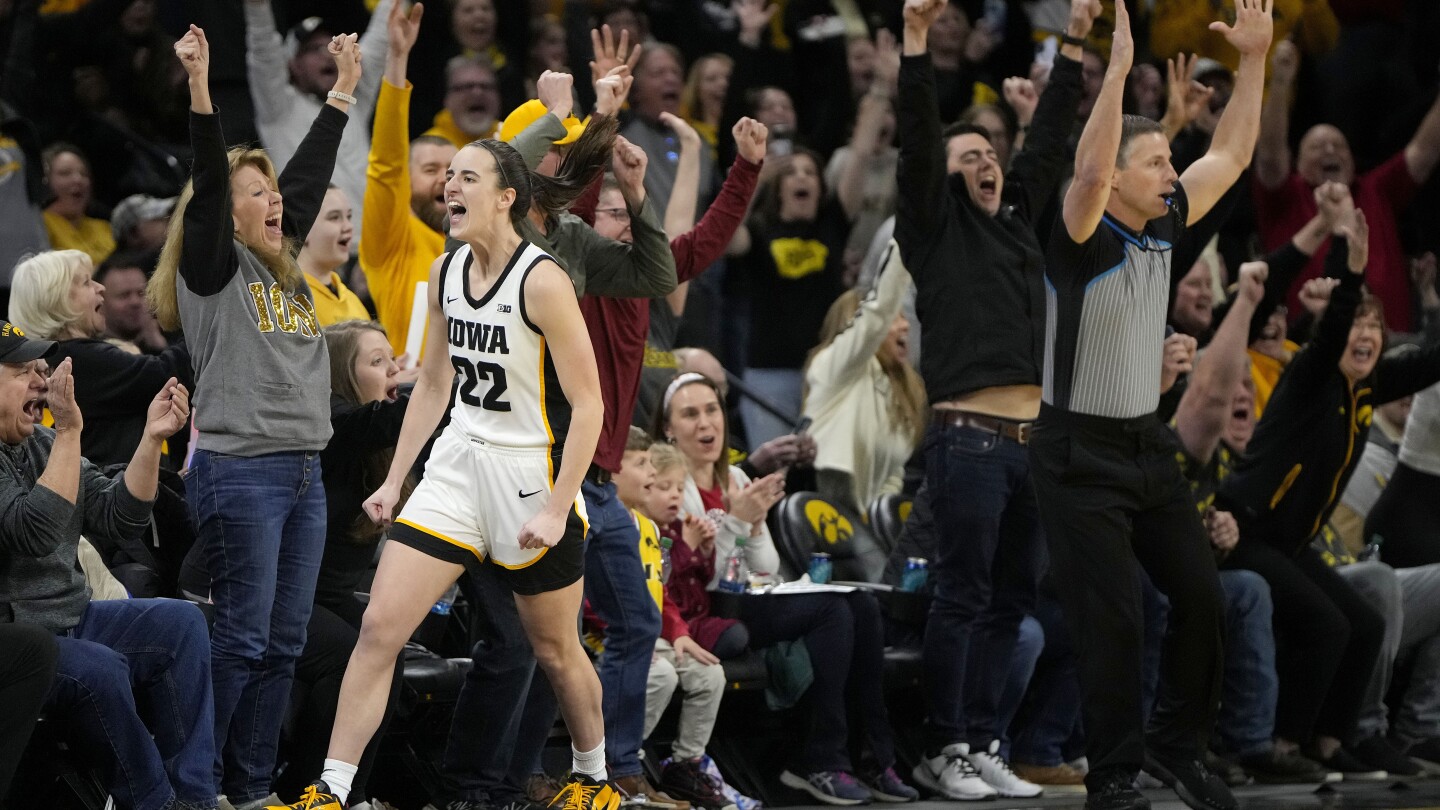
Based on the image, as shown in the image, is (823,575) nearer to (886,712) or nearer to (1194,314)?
(886,712)

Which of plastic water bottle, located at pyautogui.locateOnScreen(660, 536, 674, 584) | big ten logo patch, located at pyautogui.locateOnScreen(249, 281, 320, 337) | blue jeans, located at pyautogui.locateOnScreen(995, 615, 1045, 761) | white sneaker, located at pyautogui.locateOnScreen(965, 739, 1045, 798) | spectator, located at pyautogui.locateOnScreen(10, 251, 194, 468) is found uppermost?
big ten logo patch, located at pyautogui.locateOnScreen(249, 281, 320, 337)

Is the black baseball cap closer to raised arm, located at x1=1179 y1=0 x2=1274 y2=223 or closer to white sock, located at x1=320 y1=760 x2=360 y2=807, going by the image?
white sock, located at x1=320 y1=760 x2=360 y2=807

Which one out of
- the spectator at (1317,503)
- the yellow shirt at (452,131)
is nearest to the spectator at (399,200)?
the yellow shirt at (452,131)

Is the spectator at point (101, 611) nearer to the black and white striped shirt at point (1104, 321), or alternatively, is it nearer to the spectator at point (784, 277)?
the black and white striped shirt at point (1104, 321)

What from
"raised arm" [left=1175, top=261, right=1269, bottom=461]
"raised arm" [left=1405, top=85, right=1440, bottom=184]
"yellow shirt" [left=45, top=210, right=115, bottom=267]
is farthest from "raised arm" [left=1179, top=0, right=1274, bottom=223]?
"raised arm" [left=1405, top=85, right=1440, bottom=184]

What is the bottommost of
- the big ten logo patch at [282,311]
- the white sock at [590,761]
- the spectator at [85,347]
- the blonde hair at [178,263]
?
the white sock at [590,761]

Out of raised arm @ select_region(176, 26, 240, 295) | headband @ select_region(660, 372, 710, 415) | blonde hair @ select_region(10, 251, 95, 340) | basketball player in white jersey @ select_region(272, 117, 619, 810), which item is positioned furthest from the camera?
headband @ select_region(660, 372, 710, 415)

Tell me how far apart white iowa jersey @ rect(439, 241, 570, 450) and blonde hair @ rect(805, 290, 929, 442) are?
11.8 feet

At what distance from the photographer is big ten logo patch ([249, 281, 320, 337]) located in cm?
556

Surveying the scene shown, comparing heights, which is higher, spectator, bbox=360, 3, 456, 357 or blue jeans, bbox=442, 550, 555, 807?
spectator, bbox=360, 3, 456, 357

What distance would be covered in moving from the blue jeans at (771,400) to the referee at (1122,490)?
3625 mm

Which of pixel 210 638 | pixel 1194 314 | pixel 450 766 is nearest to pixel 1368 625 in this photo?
pixel 1194 314

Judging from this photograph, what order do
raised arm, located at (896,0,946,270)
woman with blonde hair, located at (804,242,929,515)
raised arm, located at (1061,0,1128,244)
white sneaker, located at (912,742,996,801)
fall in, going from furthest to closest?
woman with blonde hair, located at (804,242,929,515) → white sneaker, located at (912,742,996,801) → raised arm, located at (896,0,946,270) → raised arm, located at (1061,0,1128,244)

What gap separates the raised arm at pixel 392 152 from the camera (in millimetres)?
6695
